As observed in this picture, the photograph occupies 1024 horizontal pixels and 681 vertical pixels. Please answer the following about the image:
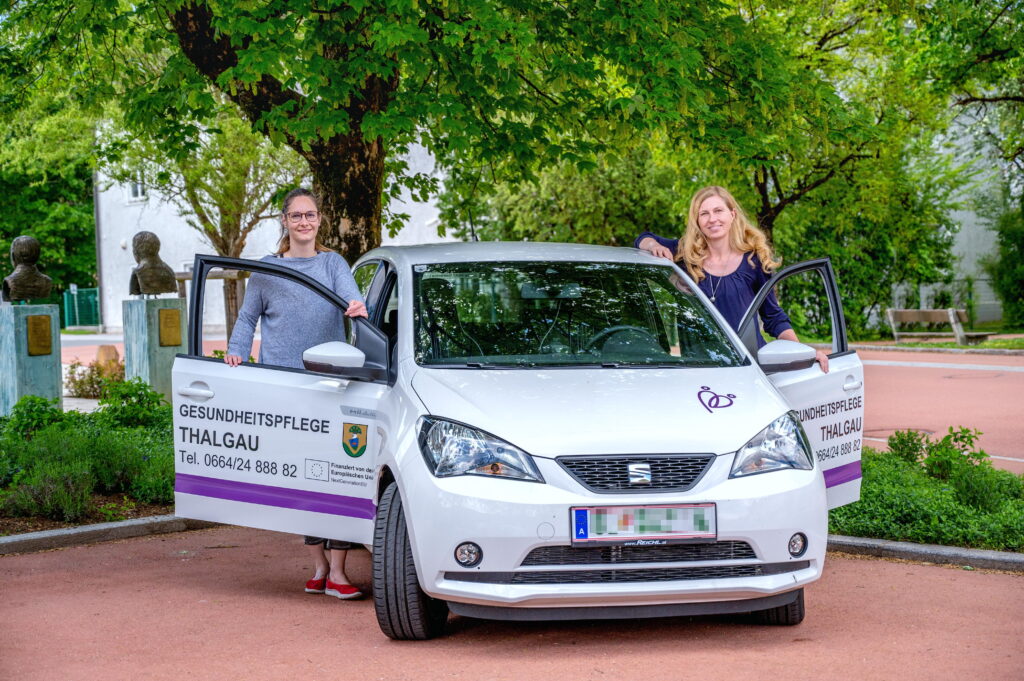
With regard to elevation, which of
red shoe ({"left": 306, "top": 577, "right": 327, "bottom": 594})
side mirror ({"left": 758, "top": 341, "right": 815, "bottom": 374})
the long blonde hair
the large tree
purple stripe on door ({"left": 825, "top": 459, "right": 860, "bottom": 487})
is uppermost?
the large tree

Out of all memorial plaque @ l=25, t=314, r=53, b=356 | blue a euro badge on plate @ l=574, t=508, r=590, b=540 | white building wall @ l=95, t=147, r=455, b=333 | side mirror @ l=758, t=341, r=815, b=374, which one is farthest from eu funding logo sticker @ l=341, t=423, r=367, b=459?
white building wall @ l=95, t=147, r=455, b=333

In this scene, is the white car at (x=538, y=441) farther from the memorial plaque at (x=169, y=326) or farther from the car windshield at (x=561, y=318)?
the memorial plaque at (x=169, y=326)

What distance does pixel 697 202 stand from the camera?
23.2 feet

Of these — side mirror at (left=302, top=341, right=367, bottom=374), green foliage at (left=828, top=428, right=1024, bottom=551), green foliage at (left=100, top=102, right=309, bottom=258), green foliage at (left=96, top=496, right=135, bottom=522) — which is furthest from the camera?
green foliage at (left=100, top=102, right=309, bottom=258)

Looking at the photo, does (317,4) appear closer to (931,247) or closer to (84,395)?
(84,395)

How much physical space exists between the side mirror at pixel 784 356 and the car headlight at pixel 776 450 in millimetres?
560

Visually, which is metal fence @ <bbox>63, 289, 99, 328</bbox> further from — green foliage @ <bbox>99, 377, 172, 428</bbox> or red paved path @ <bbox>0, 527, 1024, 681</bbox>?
red paved path @ <bbox>0, 527, 1024, 681</bbox>

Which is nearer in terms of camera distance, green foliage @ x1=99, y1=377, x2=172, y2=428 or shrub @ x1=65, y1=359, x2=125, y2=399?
green foliage @ x1=99, y1=377, x2=172, y2=428

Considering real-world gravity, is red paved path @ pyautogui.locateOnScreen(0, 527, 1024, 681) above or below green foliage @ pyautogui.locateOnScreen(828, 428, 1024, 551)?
below

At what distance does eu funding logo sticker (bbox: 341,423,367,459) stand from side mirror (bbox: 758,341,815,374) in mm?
1884

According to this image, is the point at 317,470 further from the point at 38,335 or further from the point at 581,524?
the point at 38,335

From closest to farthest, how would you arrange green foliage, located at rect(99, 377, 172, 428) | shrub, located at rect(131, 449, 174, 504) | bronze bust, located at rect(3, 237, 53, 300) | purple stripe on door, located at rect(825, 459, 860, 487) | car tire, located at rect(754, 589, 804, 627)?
car tire, located at rect(754, 589, 804, 627)
purple stripe on door, located at rect(825, 459, 860, 487)
shrub, located at rect(131, 449, 174, 504)
green foliage, located at rect(99, 377, 172, 428)
bronze bust, located at rect(3, 237, 53, 300)

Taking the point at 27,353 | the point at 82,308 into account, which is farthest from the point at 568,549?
the point at 82,308

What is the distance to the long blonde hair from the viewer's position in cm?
699
